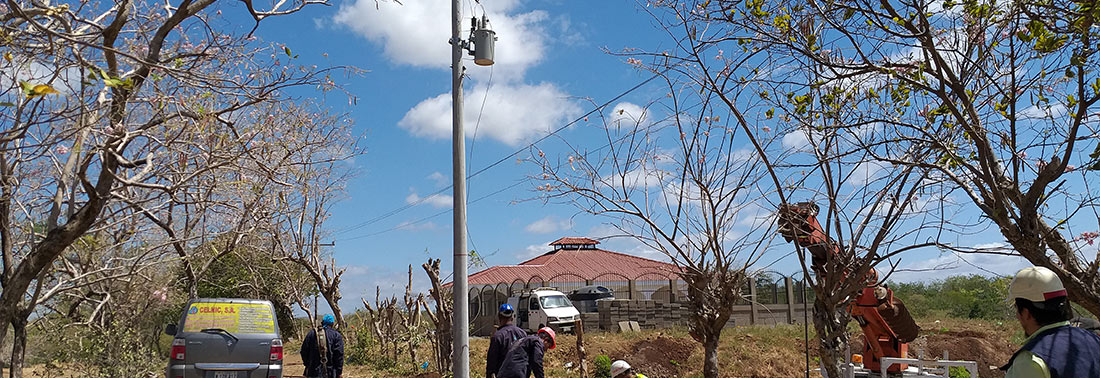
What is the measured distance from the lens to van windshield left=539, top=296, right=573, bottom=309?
2977 centimetres

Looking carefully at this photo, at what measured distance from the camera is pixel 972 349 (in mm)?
23141

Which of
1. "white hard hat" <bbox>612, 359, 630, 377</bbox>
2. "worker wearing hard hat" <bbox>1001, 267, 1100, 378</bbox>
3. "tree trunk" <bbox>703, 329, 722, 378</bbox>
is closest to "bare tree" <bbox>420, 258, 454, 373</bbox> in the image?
"tree trunk" <bbox>703, 329, 722, 378</bbox>

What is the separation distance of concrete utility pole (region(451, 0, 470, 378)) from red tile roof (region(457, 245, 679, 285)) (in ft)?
74.4

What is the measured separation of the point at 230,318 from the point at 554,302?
675 inches

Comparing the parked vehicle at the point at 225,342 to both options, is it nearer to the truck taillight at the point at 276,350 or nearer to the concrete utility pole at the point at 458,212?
the truck taillight at the point at 276,350

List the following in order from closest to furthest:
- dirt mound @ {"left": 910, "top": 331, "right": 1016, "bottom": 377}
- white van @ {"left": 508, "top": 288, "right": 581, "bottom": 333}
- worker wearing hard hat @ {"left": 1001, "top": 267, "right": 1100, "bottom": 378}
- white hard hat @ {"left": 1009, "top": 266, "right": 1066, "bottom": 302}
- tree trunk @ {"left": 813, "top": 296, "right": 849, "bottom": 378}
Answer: worker wearing hard hat @ {"left": 1001, "top": 267, "right": 1100, "bottom": 378} → white hard hat @ {"left": 1009, "top": 266, "right": 1066, "bottom": 302} → tree trunk @ {"left": 813, "top": 296, "right": 849, "bottom": 378} → dirt mound @ {"left": 910, "top": 331, "right": 1016, "bottom": 377} → white van @ {"left": 508, "top": 288, "right": 581, "bottom": 333}

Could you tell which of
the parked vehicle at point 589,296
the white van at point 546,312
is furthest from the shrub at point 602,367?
the parked vehicle at point 589,296

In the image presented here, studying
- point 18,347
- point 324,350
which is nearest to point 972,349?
point 324,350

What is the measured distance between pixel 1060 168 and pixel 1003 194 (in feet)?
1.82

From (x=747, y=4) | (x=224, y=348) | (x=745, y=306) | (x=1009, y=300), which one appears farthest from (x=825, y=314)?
(x=745, y=306)

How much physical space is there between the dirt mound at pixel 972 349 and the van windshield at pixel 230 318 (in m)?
15.8

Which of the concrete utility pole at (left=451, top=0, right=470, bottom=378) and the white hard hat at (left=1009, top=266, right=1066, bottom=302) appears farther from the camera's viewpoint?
the concrete utility pole at (left=451, top=0, right=470, bottom=378)

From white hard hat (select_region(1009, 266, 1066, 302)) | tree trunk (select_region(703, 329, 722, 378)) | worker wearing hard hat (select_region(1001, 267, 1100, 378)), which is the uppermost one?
white hard hat (select_region(1009, 266, 1066, 302))

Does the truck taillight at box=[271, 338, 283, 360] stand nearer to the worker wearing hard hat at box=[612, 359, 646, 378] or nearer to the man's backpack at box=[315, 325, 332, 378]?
the man's backpack at box=[315, 325, 332, 378]
